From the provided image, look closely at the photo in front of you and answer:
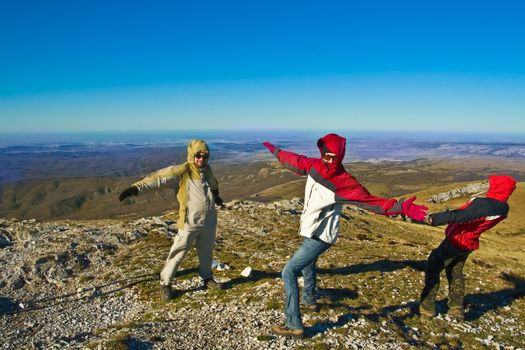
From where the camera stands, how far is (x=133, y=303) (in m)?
12.4

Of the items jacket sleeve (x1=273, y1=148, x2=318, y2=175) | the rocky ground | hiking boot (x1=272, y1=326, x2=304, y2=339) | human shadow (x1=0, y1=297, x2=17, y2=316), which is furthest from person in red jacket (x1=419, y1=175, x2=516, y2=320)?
human shadow (x1=0, y1=297, x2=17, y2=316)

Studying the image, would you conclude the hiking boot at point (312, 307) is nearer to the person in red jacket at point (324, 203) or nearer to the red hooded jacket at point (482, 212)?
the person in red jacket at point (324, 203)

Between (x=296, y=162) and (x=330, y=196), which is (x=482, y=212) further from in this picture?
(x=296, y=162)

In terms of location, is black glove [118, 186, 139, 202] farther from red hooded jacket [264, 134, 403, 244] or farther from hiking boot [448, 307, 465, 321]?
hiking boot [448, 307, 465, 321]

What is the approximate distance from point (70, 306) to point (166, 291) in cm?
357

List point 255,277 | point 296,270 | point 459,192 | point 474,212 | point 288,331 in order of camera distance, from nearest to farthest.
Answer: point 474,212, point 296,270, point 288,331, point 255,277, point 459,192

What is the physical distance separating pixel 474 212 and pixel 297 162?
4.18 meters

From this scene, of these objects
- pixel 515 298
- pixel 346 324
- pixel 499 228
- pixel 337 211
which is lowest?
pixel 499 228

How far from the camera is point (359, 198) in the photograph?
25.5ft

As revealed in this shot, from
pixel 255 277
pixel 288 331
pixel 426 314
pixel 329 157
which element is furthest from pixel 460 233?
pixel 255 277

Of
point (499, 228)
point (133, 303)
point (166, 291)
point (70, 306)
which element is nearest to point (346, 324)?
point (166, 291)

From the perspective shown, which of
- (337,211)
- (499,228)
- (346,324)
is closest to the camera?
(337,211)

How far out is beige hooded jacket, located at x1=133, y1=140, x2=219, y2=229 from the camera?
33.5 ft

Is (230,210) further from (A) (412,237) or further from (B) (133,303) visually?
(B) (133,303)
